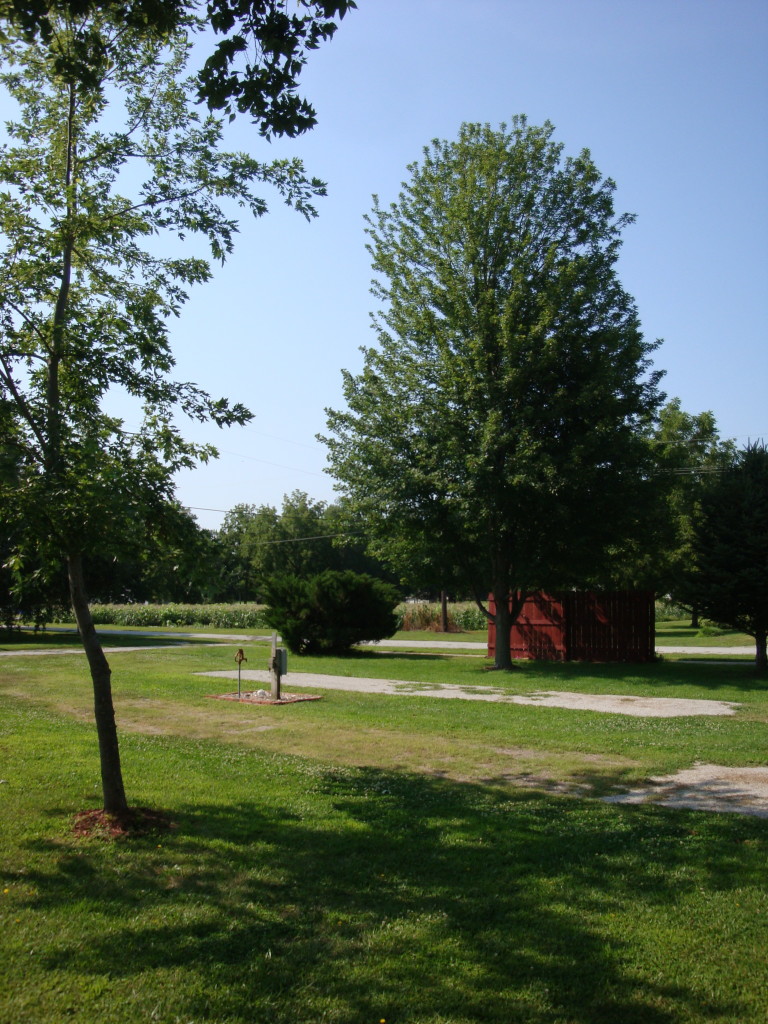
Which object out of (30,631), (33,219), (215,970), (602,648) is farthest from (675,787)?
(30,631)

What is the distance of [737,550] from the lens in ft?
64.0

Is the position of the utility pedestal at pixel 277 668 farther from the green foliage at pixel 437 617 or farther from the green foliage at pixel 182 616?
the green foliage at pixel 182 616

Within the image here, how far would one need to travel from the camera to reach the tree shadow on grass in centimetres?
404

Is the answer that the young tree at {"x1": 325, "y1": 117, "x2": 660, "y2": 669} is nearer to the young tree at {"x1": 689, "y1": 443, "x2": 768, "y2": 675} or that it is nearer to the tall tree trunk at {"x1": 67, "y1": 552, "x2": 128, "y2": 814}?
the young tree at {"x1": 689, "y1": 443, "x2": 768, "y2": 675}

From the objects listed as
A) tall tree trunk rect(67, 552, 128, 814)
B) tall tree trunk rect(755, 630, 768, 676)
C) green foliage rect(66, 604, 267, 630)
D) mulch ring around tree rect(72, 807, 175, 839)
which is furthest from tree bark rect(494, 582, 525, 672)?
green foliage rect(66, 604, 267, 630)

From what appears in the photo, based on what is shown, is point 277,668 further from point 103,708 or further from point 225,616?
point 225,616

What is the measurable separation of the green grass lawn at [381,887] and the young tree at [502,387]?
10.6 m

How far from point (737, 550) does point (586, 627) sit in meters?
6.02

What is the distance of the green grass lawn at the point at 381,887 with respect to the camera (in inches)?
161

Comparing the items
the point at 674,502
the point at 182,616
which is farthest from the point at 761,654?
the point at 182,616

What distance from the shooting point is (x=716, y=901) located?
5195mm

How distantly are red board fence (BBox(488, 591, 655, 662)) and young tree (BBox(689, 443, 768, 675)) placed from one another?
3222 mm

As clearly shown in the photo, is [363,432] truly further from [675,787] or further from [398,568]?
[675,787]

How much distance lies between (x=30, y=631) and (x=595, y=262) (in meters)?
31.8
